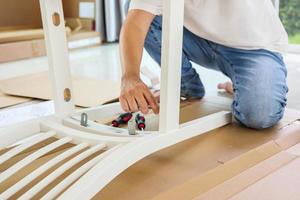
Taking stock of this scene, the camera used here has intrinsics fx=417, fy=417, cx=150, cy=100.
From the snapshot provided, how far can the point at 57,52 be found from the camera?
0.87 meters

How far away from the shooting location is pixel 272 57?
1.02 metres

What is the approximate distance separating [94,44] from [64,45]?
197cm

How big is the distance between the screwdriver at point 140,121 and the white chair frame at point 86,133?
122 mm

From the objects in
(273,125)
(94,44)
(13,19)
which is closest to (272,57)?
(273,125)

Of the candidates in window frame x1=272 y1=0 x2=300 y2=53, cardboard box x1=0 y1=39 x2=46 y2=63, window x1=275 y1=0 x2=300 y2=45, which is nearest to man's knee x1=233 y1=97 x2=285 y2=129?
window frame x1=272 y1=0 x2=300 y2=53

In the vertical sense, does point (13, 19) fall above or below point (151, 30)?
below

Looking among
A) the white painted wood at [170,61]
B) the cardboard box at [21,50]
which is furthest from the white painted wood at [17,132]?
the cardboard box at [21,50]

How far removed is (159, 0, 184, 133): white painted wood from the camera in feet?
2.38

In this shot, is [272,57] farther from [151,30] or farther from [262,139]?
[151,30]

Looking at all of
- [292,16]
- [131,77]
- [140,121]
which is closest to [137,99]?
[131,77]

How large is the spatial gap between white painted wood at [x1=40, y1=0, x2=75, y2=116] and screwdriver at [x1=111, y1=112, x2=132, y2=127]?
0.15 meters

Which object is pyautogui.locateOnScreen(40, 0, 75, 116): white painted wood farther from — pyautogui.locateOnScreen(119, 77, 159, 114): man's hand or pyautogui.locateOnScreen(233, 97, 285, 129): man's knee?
pyautogui.locateOnScreen(233, 97, 285, 129): man's knee

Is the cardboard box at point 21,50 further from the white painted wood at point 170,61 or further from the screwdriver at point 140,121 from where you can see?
the white painted wood at point 170,61

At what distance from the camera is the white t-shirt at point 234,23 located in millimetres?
989
